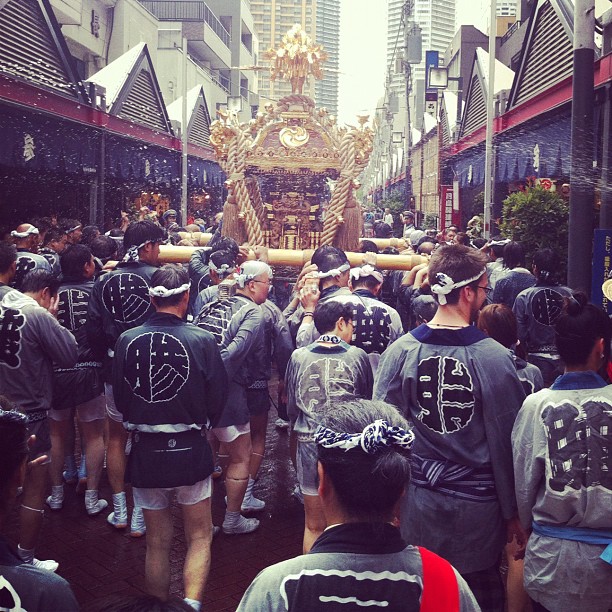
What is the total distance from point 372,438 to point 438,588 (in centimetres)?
39

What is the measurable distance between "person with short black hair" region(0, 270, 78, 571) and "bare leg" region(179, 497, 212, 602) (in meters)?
1.09

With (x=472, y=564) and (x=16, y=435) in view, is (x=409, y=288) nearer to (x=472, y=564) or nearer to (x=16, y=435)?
(x=472, y=564)

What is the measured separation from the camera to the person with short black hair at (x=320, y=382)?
4.63 meters

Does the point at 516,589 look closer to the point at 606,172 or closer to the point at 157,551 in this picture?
the point at 157,551

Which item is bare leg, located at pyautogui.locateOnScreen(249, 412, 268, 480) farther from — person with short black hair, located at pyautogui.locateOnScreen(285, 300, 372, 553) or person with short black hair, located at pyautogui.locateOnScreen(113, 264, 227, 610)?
person with short black hair, located at pyautogui.locateOnScreen(113, 264, 227, 610)

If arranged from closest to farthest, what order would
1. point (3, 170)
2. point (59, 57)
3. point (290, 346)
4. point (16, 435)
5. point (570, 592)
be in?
1. point (16, 435)
2. point (570, 592)
3. point (290, 346)
4. point (59, 57)
5. point (3, 170)

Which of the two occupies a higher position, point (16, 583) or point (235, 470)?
point (16, 583)

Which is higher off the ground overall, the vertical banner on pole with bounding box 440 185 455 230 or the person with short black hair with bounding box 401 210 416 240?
the vertical banner on pole with bounding box 440 185 455 230

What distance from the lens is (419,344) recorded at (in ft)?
11.6

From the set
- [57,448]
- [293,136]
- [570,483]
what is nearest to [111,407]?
[57,448]

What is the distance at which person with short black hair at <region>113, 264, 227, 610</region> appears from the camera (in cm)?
414

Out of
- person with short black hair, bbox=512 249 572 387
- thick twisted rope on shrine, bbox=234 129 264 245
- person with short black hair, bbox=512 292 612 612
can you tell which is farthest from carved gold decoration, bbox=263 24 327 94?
person with short black hair, bbox=512 292 612 612

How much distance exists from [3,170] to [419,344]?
1572 cm

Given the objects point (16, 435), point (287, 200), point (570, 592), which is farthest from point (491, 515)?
point (287, 200)
